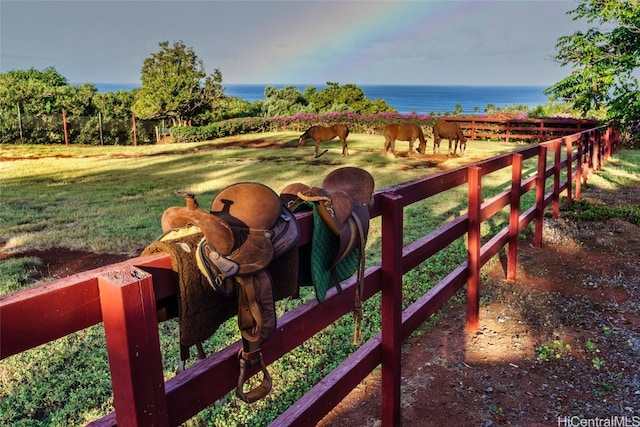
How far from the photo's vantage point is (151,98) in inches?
952

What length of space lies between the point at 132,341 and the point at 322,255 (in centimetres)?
90

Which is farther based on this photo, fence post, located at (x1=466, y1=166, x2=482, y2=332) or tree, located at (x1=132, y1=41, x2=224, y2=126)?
tree, located at (x1=132, y1=41, x2=224, y2=126)

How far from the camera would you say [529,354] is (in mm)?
3420

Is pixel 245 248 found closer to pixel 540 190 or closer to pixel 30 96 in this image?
pixel 540 190

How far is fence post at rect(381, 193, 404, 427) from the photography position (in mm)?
2453

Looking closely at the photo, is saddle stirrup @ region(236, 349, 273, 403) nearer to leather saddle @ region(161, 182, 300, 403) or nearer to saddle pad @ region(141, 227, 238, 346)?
leather saddle @ region(161, 182, 300, 403)

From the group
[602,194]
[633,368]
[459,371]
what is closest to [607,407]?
[633,368]

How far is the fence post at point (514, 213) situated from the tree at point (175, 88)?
72.9ft

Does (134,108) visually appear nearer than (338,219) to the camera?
No

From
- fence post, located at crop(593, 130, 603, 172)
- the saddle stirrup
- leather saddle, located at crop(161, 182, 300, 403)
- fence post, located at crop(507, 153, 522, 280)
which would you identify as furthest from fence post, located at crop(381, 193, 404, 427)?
fence post, located at crop(593, 130, 603, 172)

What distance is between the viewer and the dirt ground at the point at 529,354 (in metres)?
2.79

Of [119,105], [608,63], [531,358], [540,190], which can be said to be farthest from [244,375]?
[119,105]

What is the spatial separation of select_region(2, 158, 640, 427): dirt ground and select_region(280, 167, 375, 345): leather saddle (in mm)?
1114

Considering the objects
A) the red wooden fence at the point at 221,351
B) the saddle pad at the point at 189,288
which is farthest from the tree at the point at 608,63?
the saddle pad at the point at 189,288
